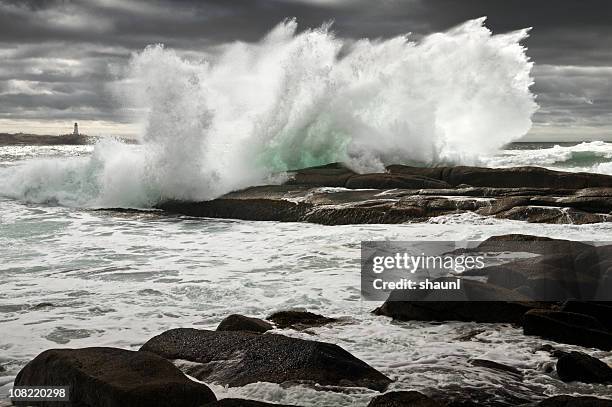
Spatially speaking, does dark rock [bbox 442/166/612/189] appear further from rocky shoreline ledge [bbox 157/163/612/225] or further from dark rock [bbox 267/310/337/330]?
dark rock [bbox 267/310/337/330]

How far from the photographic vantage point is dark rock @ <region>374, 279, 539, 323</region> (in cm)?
513

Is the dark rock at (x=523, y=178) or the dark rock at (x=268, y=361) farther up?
the dark rock at (x=523, y=178)

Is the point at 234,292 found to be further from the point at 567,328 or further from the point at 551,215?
the point at 551,215

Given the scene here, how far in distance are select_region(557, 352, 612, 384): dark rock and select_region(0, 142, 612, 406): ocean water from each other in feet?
0.24

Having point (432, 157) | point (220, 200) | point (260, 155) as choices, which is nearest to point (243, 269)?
point (220, 200)

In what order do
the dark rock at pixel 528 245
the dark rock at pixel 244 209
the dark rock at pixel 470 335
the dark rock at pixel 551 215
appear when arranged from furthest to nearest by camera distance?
the dark rock at pixel 244 209, the dark rock at pixel 551 215, the dark rock at pixel 528 245, the dark rock at pixel 470 335

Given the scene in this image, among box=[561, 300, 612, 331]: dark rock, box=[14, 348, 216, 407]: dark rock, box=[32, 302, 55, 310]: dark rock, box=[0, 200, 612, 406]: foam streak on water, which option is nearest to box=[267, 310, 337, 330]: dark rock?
box=[0, 200, 612, 406]: foam streak on water

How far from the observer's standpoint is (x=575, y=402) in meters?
3.01

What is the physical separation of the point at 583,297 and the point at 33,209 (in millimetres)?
12609

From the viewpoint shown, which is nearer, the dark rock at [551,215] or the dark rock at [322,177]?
the dark rock at [551,215]

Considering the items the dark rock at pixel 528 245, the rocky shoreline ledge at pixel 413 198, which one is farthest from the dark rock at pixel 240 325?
the rocky shoreline ledge at pixel 413 198

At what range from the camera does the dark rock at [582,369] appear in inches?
148

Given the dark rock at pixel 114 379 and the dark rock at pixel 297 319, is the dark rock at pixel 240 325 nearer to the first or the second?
the dark rock at pixel 297 319

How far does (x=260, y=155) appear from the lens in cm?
1664
